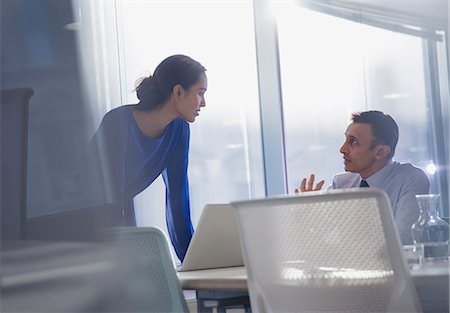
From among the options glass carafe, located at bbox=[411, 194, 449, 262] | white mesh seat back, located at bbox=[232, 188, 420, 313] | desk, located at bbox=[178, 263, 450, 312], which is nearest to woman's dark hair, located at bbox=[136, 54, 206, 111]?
desk, located at bbox=[178, 263, 450, 312]

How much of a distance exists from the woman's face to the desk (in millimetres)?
1436

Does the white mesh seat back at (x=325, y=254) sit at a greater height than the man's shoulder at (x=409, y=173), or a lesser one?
lesser

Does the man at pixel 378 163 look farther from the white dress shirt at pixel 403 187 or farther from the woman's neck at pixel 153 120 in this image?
the woman's neck at pixel 153 120

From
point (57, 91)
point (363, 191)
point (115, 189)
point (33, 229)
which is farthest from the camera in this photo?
point (115, 189)

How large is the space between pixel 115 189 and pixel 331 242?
7.88 feet

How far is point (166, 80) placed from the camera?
3.97m

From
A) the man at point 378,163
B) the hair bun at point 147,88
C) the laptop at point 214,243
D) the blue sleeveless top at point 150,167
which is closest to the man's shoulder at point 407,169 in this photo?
the man at point 378,163

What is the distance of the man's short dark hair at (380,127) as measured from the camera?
3541 mm

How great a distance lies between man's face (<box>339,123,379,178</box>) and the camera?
350 cm

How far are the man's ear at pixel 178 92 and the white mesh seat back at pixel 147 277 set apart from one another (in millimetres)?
1616

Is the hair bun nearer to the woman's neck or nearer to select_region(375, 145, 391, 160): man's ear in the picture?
the woman's neck

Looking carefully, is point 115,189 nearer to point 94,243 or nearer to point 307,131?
point 94,243

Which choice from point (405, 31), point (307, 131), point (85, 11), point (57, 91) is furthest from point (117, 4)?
point (405, 31)

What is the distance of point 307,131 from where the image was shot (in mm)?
5523
